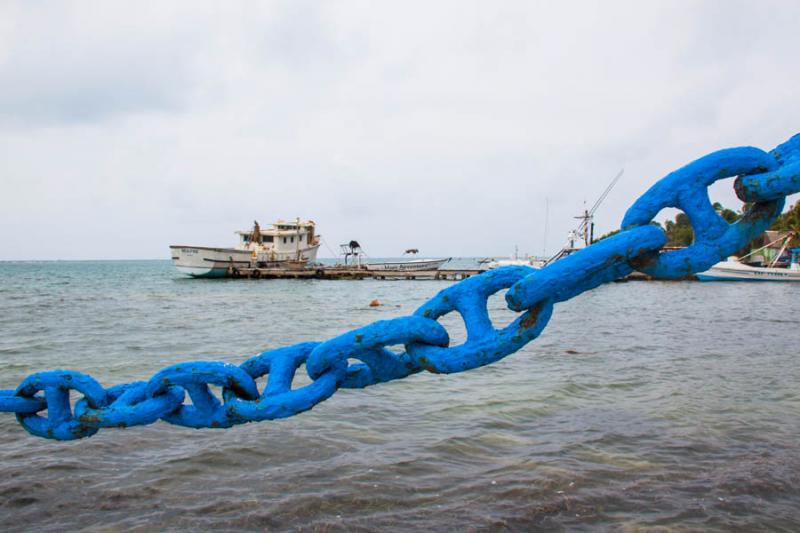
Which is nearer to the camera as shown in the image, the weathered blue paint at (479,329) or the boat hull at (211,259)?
the weathered blue paint at (479,329)

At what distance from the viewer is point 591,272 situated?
1646mm

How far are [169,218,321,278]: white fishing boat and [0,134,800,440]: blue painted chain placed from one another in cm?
4729

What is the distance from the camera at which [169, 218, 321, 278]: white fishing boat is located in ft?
158

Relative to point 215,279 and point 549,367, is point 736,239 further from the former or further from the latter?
point 215,279

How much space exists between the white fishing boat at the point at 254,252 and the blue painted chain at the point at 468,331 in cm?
4729

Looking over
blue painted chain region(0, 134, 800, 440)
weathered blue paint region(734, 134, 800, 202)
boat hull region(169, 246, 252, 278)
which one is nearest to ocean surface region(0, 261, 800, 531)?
blue painted chain region(0, 134, 800, 440)

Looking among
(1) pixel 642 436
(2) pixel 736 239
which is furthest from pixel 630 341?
(2) pixel 736 239

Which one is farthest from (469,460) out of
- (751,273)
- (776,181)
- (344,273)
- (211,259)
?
(211,259)

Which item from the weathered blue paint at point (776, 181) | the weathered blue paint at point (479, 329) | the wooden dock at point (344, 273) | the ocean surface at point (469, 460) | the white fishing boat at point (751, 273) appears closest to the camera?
the weathered blue paint at point (776, 181)

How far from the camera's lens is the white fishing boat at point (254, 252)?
48281 millimetres

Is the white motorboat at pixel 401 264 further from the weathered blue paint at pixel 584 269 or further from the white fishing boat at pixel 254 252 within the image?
the weathered blue paint at pixel 584 269

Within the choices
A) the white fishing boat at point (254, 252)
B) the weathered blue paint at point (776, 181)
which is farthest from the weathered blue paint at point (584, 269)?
the white fishing boat at point (254, 252)

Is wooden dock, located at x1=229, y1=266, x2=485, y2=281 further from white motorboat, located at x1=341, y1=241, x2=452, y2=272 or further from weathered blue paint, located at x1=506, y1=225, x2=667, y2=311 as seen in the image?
weathered blue paint, located at x1=506, y1=225, x2=667, y2=311

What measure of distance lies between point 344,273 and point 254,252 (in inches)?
318
